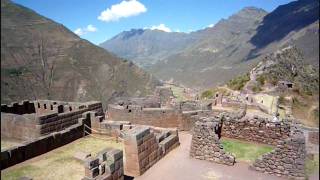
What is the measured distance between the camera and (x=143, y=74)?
3590 inches

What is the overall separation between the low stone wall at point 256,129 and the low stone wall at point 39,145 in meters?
6.68

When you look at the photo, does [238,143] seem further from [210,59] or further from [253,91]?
[210,59]

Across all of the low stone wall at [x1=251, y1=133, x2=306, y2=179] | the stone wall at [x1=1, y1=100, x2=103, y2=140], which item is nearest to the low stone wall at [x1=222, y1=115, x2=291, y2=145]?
the low stone wall at [x1=251, y1=133, x2=306, y2=179]

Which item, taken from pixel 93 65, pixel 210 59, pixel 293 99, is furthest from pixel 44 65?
pixel 210 59

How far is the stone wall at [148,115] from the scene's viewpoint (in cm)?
1672

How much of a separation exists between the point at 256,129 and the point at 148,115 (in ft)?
19.8

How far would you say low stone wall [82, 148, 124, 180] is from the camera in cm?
889

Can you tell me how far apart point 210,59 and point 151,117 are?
14794 cm

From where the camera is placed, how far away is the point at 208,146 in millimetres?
11625

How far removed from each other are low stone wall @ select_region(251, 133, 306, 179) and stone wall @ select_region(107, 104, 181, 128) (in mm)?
6625

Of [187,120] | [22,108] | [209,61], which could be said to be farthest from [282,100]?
[209,61]

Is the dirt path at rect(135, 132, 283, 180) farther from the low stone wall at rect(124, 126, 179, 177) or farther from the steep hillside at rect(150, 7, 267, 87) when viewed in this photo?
the steep hillside at rect(150, 7, 267, 87)

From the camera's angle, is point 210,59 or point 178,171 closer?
point 178,171

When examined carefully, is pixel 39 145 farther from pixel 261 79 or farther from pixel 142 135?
pixel 261 79
